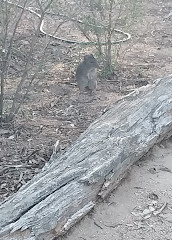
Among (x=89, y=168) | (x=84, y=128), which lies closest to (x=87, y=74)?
(x=84, y=128)

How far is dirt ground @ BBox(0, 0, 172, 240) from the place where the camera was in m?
4.18

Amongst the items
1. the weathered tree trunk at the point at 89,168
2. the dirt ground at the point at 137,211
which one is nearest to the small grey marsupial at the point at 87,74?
the weathered tree trunk at the point at 89,168

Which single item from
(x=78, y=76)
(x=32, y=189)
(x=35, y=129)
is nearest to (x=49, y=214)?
(x=32, y=189)

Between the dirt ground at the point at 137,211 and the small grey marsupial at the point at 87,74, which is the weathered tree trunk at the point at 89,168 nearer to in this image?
the dirt ground at the point at 137,211

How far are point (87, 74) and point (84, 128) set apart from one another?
1157mm

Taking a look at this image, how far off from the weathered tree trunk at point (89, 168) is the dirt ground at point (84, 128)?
6.1 inches

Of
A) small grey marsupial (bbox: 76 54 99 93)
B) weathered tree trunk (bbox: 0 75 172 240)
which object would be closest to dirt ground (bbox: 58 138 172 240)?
weathered tree trunk (bbox: 0 75 172 240)

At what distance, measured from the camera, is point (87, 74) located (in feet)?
22.1

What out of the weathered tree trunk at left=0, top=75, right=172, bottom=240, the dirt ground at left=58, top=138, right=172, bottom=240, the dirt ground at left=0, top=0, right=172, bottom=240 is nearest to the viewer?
the weathered tree trunk at left=0, top=75, right=172, bottom=240

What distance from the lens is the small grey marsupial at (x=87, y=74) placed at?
6.76 metres

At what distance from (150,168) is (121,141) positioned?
49 centimetres

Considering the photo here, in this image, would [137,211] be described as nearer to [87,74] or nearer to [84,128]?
[84,128]

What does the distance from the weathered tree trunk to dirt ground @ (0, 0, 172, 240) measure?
155 mm

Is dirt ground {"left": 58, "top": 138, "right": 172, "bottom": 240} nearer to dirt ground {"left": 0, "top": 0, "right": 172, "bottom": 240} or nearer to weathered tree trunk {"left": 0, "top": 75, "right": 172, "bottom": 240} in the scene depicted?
dirt ground {"left": 0, "top": 0, "right": 172, "bottom": 240}
